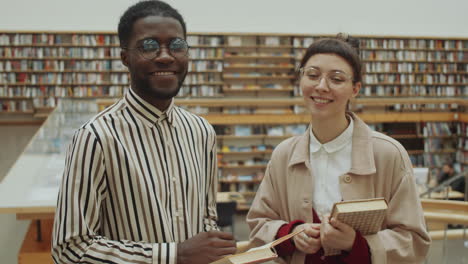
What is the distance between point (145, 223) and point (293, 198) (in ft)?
1.52

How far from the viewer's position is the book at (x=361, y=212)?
3.43 ft

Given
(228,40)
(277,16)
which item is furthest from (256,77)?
(277,16)

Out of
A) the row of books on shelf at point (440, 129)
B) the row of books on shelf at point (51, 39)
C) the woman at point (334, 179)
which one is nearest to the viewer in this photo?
the woman at point (334, 179)

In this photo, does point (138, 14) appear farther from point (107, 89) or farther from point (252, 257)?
point (107, 89)

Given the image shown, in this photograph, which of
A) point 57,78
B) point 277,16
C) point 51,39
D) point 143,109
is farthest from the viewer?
point 277,16

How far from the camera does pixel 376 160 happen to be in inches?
49.7

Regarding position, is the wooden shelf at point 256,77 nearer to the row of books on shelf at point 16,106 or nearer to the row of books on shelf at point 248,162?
the row of books on shelf at point 248,162

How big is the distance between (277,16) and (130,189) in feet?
31.2

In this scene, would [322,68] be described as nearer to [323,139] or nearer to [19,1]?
[323,139]

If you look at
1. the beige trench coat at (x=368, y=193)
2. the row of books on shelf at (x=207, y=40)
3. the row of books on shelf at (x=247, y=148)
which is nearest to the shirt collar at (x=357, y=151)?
the beige trench coat at (x=368, y=193)

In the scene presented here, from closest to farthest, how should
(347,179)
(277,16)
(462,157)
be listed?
(347,179)
(462,157)
(277,16)

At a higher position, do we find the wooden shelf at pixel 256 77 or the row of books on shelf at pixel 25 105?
the wooden shelf at pixel 256 77

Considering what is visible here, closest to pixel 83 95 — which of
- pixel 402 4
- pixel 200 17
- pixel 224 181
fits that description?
pixel 200 17

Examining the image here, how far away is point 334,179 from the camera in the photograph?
4.25 feet
